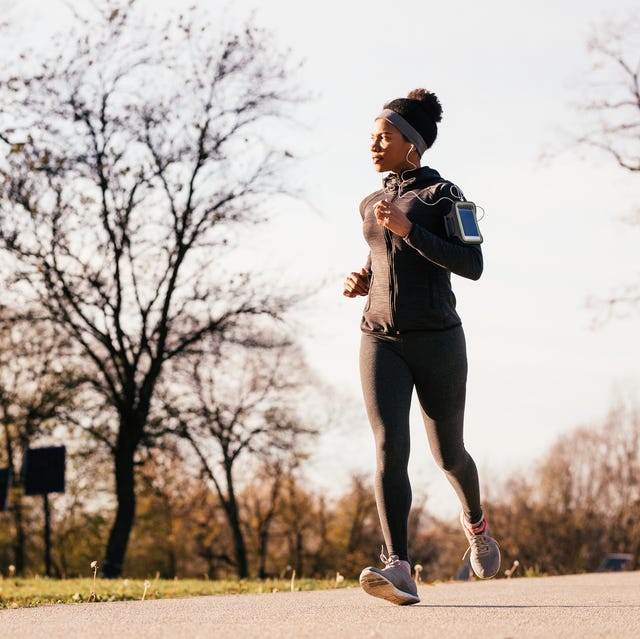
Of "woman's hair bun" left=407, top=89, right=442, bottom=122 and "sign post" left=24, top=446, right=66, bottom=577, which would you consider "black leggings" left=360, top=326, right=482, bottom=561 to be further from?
"sign post" left=24, top=446, right=66, bottom=577

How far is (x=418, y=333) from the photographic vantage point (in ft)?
15.2

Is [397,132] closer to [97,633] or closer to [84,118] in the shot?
[97,633]

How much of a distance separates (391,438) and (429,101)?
1703 millimetres

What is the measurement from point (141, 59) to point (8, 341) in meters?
10.3

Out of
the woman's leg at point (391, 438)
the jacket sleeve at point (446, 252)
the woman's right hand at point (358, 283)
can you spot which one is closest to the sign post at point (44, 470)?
the woman's right hand at point (358, 283)

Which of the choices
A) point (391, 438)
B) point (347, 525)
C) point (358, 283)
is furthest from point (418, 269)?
point (347, 525)

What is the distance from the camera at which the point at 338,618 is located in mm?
4035

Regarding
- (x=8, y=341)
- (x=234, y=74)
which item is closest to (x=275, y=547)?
(x=8, y=341)

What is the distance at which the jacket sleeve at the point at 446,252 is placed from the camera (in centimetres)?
448

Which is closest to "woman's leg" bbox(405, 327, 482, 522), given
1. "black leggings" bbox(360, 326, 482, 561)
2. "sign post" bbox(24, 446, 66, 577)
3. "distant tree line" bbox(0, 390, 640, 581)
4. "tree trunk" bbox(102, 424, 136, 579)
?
"black leggings" bbox(360, 326, 482, 561)

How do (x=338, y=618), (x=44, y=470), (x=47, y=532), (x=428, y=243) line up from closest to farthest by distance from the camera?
(x=338, y=618), (x=428, y=243), (x=44, y=470), (x=47, y=532)

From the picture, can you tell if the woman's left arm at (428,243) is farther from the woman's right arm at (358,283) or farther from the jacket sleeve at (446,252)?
the woman's right arm at (358,283)

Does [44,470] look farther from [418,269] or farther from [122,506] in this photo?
[418,269]

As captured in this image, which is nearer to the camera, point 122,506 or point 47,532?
point 47,532
